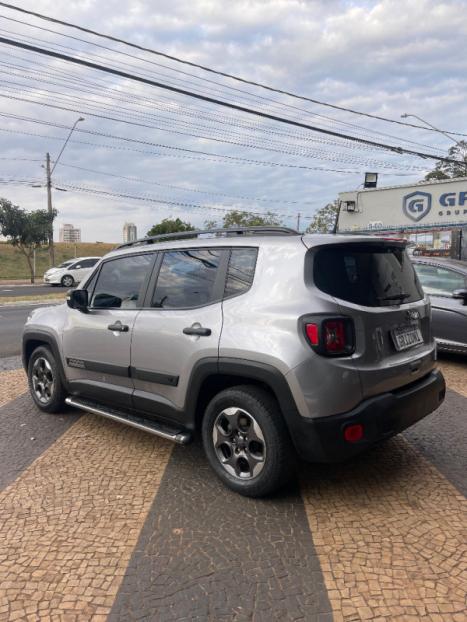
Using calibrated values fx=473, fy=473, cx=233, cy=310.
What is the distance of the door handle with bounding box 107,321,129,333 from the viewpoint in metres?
3.74

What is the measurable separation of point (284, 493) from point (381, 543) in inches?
28.5

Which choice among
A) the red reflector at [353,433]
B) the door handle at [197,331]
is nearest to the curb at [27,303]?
the door handle at [197,331]

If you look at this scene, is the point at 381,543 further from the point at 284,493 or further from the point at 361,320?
the point at 361,320

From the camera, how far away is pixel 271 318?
2883 mm

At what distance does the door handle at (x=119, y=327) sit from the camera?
147 inches

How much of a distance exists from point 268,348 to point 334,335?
394mm

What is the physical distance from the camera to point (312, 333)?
2.74m

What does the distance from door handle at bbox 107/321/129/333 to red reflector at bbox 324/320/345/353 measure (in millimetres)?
1698

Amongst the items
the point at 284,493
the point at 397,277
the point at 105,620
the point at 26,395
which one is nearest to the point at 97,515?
the point at 105,620

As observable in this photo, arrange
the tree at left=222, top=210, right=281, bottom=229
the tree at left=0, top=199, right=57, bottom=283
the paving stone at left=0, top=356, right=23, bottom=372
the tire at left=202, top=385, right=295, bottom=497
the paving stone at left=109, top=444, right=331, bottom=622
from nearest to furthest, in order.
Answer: the paving stone at left=109, top=444, right=331, bottom=622 < the tire at left=202, top=385, right=295, bottom=497 < the paving stone at left=0, top=356, right=23, bottom=372 < the tree at left=0, top=199, right=57, bottom=283 < the tree at left=222, top=210, right=281, bottom=229

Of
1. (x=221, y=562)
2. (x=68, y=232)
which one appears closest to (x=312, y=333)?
(x=221, y=562)

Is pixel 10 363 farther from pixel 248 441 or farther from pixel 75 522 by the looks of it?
pixel 248 441

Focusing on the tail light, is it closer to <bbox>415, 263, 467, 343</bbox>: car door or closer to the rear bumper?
the rear bumper

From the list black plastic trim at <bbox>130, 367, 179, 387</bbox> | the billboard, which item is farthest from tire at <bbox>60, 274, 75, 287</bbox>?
black plastic trim at <bbox>130, 367, 179, 387</bbox>
